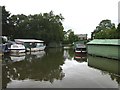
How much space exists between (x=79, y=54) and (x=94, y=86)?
24.8m

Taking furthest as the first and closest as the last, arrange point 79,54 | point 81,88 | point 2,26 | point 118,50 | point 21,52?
1. point 2,26
2. point 21,52
3. point 79,54
4. point 118,50
5. point 81,88

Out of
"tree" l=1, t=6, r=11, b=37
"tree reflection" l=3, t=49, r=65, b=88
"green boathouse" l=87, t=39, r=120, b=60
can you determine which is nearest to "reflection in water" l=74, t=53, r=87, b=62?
"green boathouse" l=87, t=39, r=120, b=60

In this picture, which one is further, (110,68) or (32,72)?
(110,68)

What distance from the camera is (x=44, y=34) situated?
61156 mm

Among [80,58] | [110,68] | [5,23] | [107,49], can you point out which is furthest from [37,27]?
[110,68]

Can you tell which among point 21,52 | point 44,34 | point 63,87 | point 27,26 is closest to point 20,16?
point 27,26

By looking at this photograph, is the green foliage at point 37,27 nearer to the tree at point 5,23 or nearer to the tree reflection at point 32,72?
the tree at point 5,23

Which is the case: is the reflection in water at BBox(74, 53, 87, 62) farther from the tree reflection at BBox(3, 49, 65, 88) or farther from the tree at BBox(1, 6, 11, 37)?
the tree at BBox(1, 6, 11, 37)

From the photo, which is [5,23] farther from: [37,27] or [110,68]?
[110,68]

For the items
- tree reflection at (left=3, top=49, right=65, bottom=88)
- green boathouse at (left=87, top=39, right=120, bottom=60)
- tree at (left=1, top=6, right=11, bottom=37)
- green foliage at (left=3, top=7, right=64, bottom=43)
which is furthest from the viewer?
green foliage at (left=3, top=7, right=64, bottom=43)

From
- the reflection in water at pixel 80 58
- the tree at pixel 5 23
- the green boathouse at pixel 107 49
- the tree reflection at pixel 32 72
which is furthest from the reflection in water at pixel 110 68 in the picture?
the tree at pixel 5 23

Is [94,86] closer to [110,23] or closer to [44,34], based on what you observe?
[44,34]

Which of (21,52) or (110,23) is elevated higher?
(110,23)

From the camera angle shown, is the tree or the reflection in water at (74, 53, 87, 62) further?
the tree
